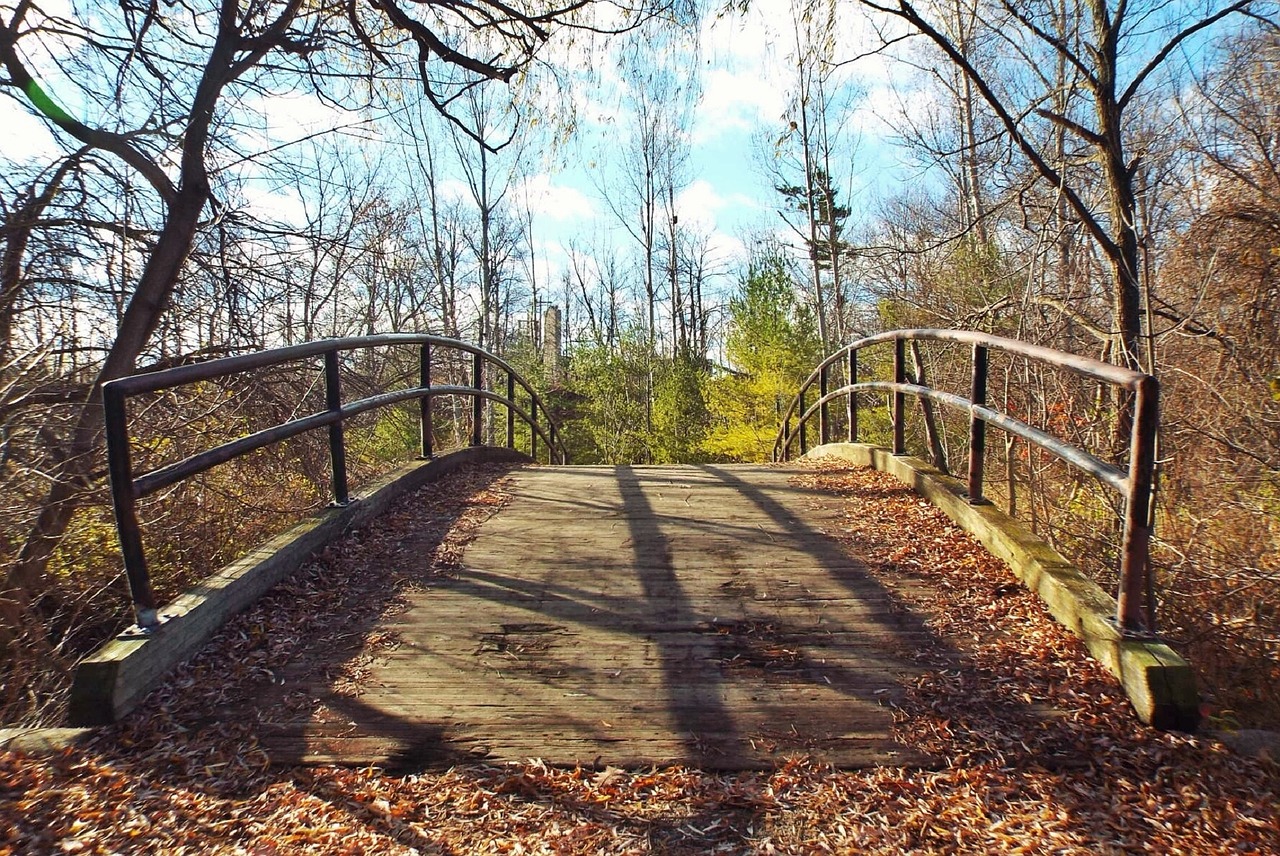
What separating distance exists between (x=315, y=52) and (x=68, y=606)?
16.0ft

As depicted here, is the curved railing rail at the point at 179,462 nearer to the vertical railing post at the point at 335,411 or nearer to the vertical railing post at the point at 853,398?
the vertical railing post at the point at 335,411

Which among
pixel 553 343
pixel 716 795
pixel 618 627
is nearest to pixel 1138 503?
pixel 716 795

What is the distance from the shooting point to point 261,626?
3.54 meters

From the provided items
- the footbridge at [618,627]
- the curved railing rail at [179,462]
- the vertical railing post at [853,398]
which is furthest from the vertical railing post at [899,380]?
the curved railing rail at [179,462]

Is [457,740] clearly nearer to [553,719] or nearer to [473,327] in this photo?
[553,719]

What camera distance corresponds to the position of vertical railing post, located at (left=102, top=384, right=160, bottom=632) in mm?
2922

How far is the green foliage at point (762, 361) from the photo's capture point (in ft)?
84.3

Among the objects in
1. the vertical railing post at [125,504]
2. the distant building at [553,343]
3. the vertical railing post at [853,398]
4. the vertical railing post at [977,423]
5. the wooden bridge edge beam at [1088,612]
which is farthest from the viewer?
the distant building at [553,343]

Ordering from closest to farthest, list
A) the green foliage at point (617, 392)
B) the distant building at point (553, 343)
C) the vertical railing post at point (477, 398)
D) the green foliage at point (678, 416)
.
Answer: the vertical railing post at point (477, 398) → the green foliage at point (678, 416) → the green foliage at point (617, 392) → the distant building at point (553, 343)

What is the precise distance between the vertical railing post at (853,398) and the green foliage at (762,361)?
18.3 m

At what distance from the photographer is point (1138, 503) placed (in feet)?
9.23

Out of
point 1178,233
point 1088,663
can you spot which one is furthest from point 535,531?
point 1178,233

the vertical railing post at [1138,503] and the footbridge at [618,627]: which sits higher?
the vertical railing post at [1138,503]

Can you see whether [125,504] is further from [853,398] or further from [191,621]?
[853,398]
